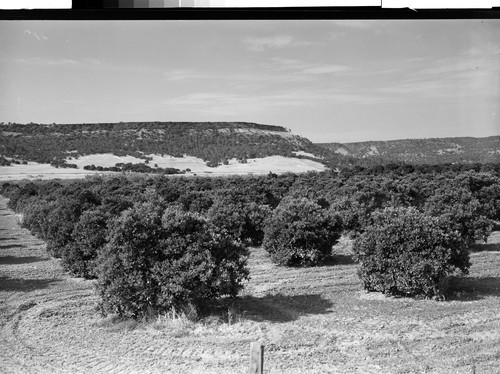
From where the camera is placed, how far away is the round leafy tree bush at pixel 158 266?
20.2 feet

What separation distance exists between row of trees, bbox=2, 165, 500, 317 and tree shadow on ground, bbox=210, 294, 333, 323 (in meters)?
0.37

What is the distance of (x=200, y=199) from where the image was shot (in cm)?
1384

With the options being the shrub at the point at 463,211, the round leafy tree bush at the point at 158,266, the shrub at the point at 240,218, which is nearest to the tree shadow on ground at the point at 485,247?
the shrub at the point at 463,211

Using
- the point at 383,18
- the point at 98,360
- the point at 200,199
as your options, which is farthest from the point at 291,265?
the point at 383,18

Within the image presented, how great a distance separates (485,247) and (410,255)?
17.6 ft

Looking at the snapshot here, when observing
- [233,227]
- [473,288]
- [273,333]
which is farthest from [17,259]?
[473,288]

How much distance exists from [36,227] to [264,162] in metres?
5.93

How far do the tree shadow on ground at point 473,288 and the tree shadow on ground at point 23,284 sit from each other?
20.8ft

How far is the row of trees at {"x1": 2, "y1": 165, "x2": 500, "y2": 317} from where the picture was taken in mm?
6270

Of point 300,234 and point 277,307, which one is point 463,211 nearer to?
point 300,234

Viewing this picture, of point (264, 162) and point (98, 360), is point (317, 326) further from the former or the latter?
point (264, 162)

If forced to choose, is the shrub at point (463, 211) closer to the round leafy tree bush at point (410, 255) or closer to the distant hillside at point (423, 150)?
the distant hillside at point (423, 150)

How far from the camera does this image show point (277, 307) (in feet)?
22.9

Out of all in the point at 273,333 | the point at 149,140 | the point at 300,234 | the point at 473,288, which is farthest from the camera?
the point at 300,234
